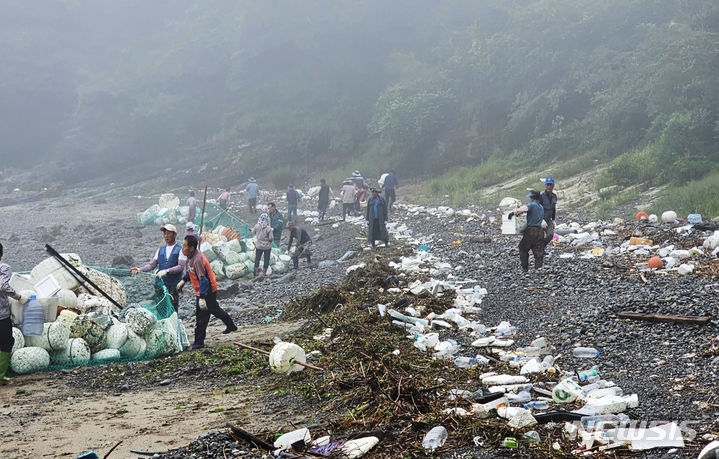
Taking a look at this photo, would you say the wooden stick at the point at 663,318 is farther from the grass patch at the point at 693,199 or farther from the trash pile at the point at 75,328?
the grass patch at the point at 693,199

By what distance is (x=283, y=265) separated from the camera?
14.4 m

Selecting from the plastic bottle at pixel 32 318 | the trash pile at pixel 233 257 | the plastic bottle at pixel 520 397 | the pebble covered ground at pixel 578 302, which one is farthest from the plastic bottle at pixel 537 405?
the trash pile at pixel 233 257

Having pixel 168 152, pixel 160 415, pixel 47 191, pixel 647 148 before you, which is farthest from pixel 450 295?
pixel 168 152

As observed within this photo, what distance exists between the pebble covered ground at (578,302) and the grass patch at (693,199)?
1.94 m

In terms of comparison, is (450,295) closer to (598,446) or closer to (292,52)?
(598,446)

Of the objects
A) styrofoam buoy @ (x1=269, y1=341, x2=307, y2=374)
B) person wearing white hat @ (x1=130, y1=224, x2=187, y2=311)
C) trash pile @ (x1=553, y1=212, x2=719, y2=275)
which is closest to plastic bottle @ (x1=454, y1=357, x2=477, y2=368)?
styrofoam buoy @ (x1=269, y1=341, x2=307, y2=374)

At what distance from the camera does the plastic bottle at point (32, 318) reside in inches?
265

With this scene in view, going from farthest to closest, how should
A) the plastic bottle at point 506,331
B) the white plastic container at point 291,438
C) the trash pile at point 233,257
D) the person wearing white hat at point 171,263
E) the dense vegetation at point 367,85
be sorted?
the dense vegetation at point 367,85 < the trash pile at point 233,257 < the person wearing white hat at point 171,263 < the plastic bottle at point 506,331 < the white plastic container at point 291,438

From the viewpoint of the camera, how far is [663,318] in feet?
22.1

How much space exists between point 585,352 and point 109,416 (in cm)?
422

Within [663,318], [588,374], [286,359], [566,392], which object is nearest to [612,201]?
[663,318]

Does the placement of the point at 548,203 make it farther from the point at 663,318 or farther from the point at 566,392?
the point at 566,392

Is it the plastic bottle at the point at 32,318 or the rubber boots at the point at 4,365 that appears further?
the plastic bottle at the point at 32,318

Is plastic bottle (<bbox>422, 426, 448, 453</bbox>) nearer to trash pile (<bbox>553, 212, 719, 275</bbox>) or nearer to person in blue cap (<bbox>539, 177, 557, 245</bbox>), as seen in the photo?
trash pile (<bbox>553, 212, 719, 275</bbox>)
